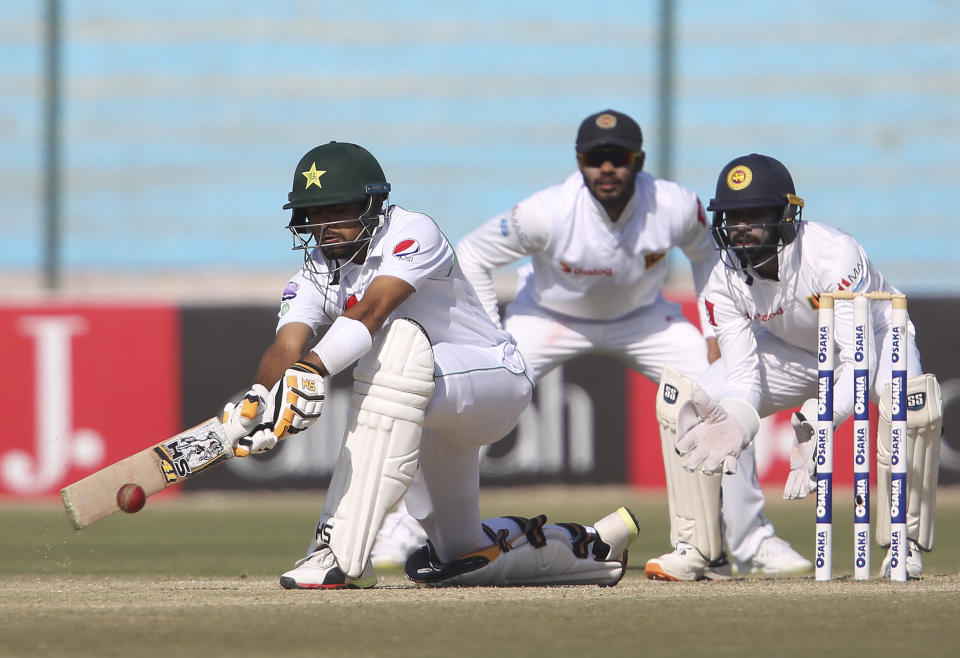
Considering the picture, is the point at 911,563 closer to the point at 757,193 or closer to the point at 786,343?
the point at 786,343

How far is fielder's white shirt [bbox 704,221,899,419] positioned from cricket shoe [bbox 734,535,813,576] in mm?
692

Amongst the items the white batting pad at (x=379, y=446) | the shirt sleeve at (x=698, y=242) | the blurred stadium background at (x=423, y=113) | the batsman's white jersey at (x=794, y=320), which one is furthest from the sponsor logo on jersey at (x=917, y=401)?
the blurred stadium background at (x=423, y=113)

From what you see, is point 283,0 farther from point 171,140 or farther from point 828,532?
point 828,532

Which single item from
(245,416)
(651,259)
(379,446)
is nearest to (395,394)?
(379,446)

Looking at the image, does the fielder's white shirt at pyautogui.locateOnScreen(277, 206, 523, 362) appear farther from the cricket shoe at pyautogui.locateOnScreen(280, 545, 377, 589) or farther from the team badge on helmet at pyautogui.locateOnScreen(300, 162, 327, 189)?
the cricket shoe at pyautogui.locateOnScreen(280, 545, 377, 589)

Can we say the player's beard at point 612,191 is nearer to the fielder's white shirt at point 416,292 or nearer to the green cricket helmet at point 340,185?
the fielder's white shirt at point 416,292

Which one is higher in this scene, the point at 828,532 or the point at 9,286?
the point at 9,286

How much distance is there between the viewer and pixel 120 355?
1026 centimetres

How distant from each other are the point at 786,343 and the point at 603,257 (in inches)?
47.8

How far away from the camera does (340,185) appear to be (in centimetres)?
509

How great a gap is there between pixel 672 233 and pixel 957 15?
555 cm

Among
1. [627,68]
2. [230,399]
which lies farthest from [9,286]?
[627,68]

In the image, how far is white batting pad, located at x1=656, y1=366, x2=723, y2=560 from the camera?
18.0 ft

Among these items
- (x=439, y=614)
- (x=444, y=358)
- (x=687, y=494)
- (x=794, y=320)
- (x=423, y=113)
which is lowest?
(x=439, y=614)
